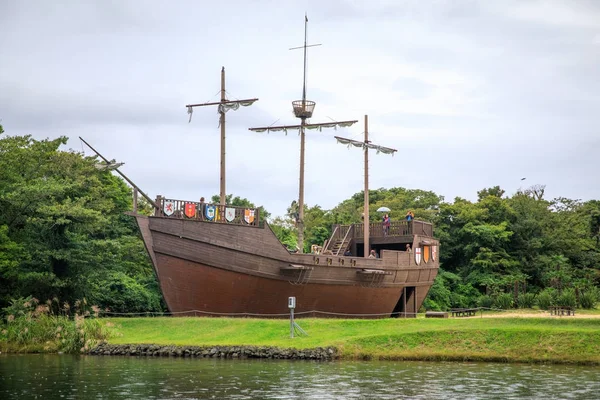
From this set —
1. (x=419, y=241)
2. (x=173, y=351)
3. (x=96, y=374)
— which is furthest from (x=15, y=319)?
(x=419, y=241)

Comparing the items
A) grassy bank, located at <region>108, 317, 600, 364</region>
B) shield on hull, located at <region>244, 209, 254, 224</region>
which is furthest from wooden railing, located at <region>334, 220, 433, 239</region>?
grassy bank, located at <region>108, 317, 600, 364</region>

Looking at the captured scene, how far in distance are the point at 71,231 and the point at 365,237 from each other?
36.5ft

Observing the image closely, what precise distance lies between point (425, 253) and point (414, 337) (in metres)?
12.1

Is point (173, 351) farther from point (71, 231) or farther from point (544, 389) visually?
point (544, 389)

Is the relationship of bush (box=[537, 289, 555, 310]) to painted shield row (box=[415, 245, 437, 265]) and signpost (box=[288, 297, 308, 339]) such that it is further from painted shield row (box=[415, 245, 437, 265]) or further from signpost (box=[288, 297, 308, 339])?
signpost (box=[288, 297, 308, 339])

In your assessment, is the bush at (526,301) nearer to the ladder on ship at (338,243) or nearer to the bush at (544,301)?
the bush at (544,301)

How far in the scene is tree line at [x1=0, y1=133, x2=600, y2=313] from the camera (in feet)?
92.2

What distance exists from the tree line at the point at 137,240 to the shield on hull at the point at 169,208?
2.95 metres

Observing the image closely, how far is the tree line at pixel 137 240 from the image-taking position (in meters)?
28.1

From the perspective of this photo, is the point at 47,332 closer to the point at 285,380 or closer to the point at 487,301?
the point at 285,380

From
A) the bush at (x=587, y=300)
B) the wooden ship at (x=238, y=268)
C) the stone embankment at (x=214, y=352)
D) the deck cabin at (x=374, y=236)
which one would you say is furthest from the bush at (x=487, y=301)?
the stone embankment at (x=214, y=352)

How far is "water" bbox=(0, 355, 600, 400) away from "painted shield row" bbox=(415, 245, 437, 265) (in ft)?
41.4

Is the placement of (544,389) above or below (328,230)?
below

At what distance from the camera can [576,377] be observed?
1855 cm
